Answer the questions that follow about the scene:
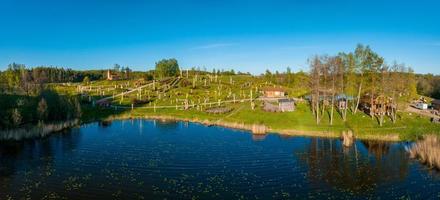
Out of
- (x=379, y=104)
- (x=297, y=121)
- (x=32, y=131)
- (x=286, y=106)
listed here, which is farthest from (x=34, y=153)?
(x=379, y=104)

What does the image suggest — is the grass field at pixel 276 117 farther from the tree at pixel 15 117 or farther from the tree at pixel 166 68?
the tree at pixel 166 68

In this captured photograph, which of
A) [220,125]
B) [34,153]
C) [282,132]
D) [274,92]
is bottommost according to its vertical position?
[34,153]

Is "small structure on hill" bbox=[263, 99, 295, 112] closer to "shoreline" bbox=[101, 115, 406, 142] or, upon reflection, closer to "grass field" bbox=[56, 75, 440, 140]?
"grass field" bbox=[56, 75, 440, 140]

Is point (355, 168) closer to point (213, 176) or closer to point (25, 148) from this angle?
point (213, 176)

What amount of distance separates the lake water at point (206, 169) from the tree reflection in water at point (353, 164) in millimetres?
107

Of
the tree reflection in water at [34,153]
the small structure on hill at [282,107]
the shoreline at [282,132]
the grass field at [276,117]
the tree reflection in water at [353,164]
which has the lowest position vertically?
the tree reflection in water at [353,164]

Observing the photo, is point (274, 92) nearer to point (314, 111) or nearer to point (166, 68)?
point (314, 111)

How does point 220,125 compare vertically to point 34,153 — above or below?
above

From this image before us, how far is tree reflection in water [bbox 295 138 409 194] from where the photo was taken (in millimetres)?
38594

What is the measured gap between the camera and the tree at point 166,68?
7347 inches

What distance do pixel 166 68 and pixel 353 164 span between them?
503 ft

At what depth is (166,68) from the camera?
190250 millimetres

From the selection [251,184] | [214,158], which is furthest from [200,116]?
[251,184]

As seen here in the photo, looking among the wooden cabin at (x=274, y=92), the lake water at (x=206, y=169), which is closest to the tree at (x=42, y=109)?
the lake water at (x=206, y=169)
